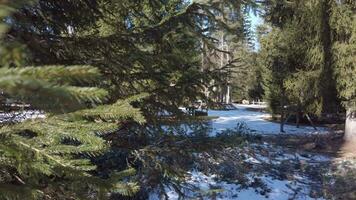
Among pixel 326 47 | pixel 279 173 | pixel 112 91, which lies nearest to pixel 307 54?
pixel 326 47

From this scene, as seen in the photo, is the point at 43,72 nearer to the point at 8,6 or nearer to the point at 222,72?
the point at 8,6

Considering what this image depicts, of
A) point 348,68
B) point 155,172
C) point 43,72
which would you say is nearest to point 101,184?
point 43,72

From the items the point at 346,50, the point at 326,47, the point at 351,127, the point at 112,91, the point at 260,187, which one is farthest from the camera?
the point at 326,47

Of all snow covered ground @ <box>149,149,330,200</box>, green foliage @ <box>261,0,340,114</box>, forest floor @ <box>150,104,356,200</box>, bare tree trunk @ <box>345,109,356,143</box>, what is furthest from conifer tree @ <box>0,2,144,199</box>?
bare tree trunk @ <box>345,109,356,143</box>

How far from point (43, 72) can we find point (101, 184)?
3.33ft

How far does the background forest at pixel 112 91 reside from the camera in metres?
0.78

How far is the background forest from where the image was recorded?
2.57ft

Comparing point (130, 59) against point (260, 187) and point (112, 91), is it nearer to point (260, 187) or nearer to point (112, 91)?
point (112, 91)

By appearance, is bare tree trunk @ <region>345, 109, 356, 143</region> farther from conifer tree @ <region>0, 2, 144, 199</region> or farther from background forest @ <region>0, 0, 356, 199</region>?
conifer tree @ <region>0, 2, 144, 199</region>

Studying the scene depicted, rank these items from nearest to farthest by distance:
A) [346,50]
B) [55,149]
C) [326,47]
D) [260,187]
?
[55,149] → [260,187] → [346,50] → [326,47]

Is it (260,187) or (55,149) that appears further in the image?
(260,187)

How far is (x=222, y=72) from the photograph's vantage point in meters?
3.99

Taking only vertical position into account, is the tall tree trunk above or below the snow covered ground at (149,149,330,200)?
above

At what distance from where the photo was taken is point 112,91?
320cm
